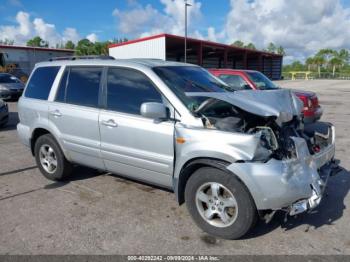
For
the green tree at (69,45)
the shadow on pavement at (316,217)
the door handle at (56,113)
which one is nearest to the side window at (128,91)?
the door handle at (56,113)

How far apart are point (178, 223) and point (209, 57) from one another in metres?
51.5

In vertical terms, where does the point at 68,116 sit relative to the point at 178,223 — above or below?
above

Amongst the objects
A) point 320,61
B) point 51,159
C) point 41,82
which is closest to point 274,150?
point 51,159

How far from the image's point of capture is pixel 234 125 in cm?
336

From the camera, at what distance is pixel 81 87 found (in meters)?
4.59

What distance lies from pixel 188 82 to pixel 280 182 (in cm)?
175

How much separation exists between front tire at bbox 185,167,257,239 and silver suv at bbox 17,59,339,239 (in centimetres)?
1

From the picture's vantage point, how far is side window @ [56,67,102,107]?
14.5ft

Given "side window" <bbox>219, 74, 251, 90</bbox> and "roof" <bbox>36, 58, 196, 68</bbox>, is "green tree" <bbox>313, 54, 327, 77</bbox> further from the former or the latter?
"roof" <bbox>36, 58, 196, 68</bbox>

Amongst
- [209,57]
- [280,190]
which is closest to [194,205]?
[280,190]

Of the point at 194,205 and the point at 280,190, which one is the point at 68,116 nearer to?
the point at 194,205

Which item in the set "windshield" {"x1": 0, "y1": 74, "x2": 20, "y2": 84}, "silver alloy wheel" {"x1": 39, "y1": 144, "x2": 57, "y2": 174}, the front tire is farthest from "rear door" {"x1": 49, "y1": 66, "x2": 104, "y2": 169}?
"windshield" {"x1": 0, "y1": 74, "x2": 20, "y2": 84}

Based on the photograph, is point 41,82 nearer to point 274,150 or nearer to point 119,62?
point 119,62

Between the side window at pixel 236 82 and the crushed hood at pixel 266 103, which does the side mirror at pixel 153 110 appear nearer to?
the crushed hood at pixel 266 103
